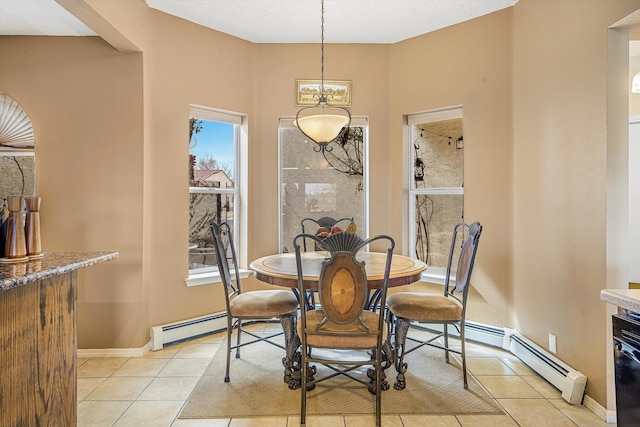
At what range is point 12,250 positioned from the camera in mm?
1470

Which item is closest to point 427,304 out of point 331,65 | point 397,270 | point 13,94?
point 397,270

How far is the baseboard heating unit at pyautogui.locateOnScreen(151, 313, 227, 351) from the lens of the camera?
302cm

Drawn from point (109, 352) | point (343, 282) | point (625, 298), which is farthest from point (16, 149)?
point (625, 298)

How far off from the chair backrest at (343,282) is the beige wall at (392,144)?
1355mm

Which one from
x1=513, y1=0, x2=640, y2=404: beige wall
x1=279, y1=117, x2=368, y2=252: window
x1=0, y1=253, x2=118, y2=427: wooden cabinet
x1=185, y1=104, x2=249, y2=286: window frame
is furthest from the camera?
x1=279, y1=117, x2=368, y2=252: window

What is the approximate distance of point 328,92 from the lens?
3.66m

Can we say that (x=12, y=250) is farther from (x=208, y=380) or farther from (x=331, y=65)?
(x=331, y=65)

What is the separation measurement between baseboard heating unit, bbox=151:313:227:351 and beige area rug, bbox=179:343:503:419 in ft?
2.07

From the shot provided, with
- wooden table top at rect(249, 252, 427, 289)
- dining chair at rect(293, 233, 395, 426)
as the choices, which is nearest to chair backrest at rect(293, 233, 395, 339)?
dining chair at rect(293, 233, 395, 426)

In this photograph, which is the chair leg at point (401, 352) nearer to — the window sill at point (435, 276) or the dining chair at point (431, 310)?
the dining chair at point (431, 310)

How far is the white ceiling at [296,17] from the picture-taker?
8.93ft

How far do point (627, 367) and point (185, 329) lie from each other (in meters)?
3.05

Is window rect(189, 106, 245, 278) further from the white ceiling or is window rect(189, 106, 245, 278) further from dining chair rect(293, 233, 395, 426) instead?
dining chair rect(293, 233, 395, 426)

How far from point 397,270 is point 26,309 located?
191cm
